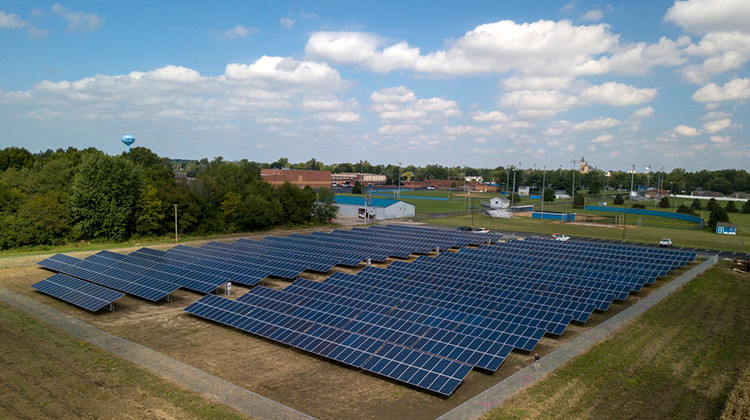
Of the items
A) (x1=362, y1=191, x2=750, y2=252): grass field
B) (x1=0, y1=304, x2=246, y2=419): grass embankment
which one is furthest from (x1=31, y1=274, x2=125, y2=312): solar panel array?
(x1=362, y1=191, x2=750, y2=252): grass field

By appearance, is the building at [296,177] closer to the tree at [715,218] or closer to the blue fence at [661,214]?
the blue fence at [661,214]

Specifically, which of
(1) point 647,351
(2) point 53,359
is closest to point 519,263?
(1) point 647,351

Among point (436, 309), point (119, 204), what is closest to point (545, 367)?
point (436, 309)

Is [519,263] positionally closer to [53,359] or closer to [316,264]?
[316,264]

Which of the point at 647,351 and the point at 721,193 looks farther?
the point at 721,193

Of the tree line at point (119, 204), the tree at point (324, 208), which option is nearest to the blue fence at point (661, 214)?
the tree at point (324, 208)

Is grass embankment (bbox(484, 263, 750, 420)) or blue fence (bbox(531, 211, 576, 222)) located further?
blue fence (bbox(531, 211, 576, 222))

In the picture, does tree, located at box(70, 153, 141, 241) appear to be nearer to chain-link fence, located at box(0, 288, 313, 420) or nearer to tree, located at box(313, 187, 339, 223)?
chain-link fence, located at box(0, 288, 313, 420)
